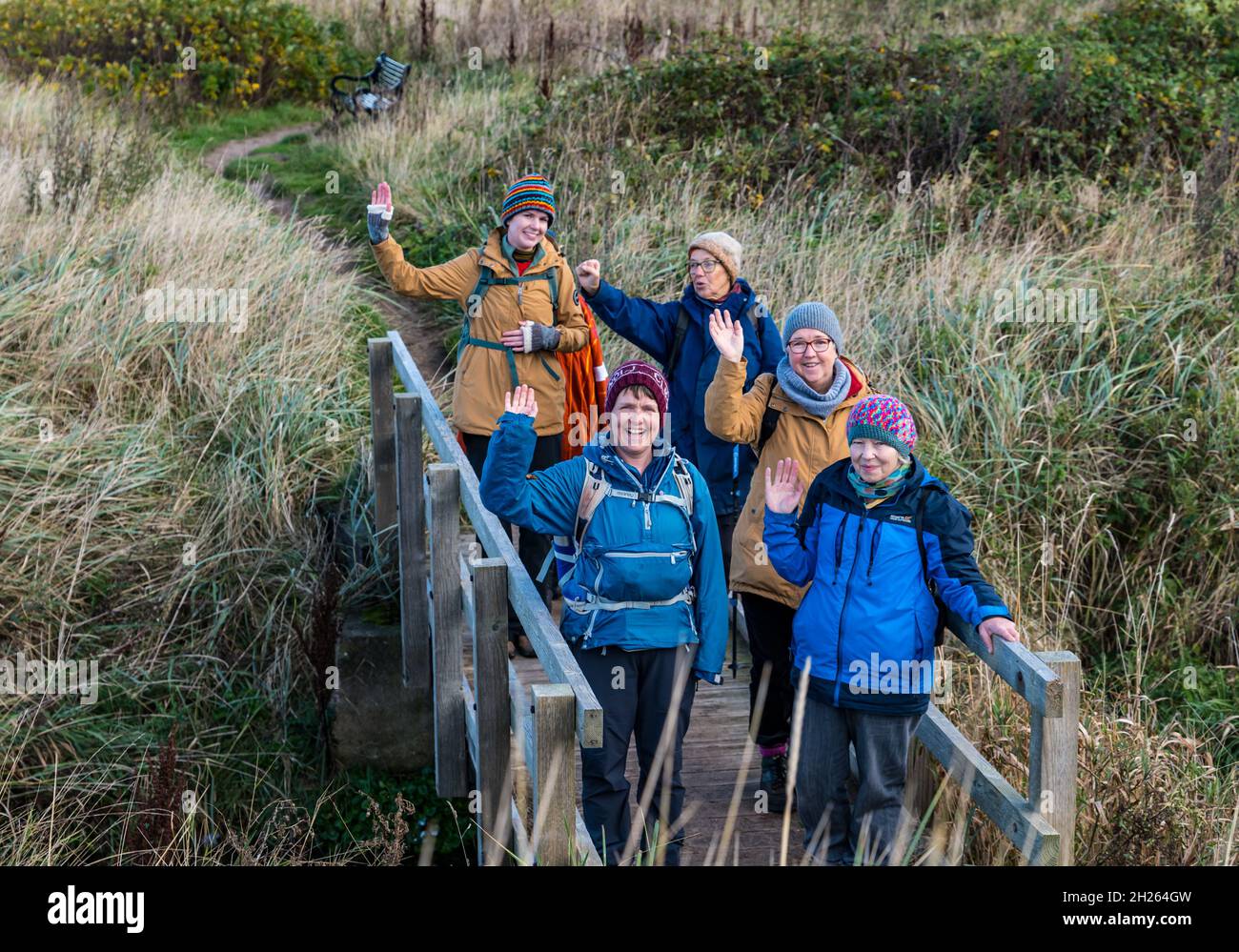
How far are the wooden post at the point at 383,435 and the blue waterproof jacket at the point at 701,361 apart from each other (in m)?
2.35

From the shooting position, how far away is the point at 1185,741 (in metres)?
5.16

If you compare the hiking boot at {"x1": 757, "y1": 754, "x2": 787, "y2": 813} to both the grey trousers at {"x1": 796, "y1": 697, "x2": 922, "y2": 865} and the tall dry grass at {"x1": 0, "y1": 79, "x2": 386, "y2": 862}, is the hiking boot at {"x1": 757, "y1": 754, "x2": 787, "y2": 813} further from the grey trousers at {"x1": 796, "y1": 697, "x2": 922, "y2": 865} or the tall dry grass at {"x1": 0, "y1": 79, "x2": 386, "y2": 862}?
the tall dry grass at {"x1": 0, "y1": 79, "x2": 386, "y2": 862}

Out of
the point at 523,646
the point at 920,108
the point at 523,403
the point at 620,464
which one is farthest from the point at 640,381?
the point at 920,108

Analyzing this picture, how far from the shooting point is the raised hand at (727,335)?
473cm

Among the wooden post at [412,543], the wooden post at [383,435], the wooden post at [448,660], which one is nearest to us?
the wooden post at [448,660]

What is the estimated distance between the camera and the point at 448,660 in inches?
231

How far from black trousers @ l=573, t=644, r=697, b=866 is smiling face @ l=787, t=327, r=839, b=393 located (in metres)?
1.00

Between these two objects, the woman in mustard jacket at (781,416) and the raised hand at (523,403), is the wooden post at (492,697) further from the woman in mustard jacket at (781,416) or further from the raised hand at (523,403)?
the woman in mustard jacket at (781,416)

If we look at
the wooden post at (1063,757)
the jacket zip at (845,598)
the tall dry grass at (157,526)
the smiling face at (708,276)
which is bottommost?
the tall dry grass at (157,526)

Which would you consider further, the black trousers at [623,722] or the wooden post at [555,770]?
the black trousers at [623,722]

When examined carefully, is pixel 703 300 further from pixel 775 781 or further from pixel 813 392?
pixel 775 781

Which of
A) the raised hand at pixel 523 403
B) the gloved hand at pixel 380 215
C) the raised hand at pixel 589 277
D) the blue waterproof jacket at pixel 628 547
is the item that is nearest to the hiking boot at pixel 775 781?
the blue waterproof jacket at pixel 628 547

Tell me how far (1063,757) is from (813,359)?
4.83 feet
